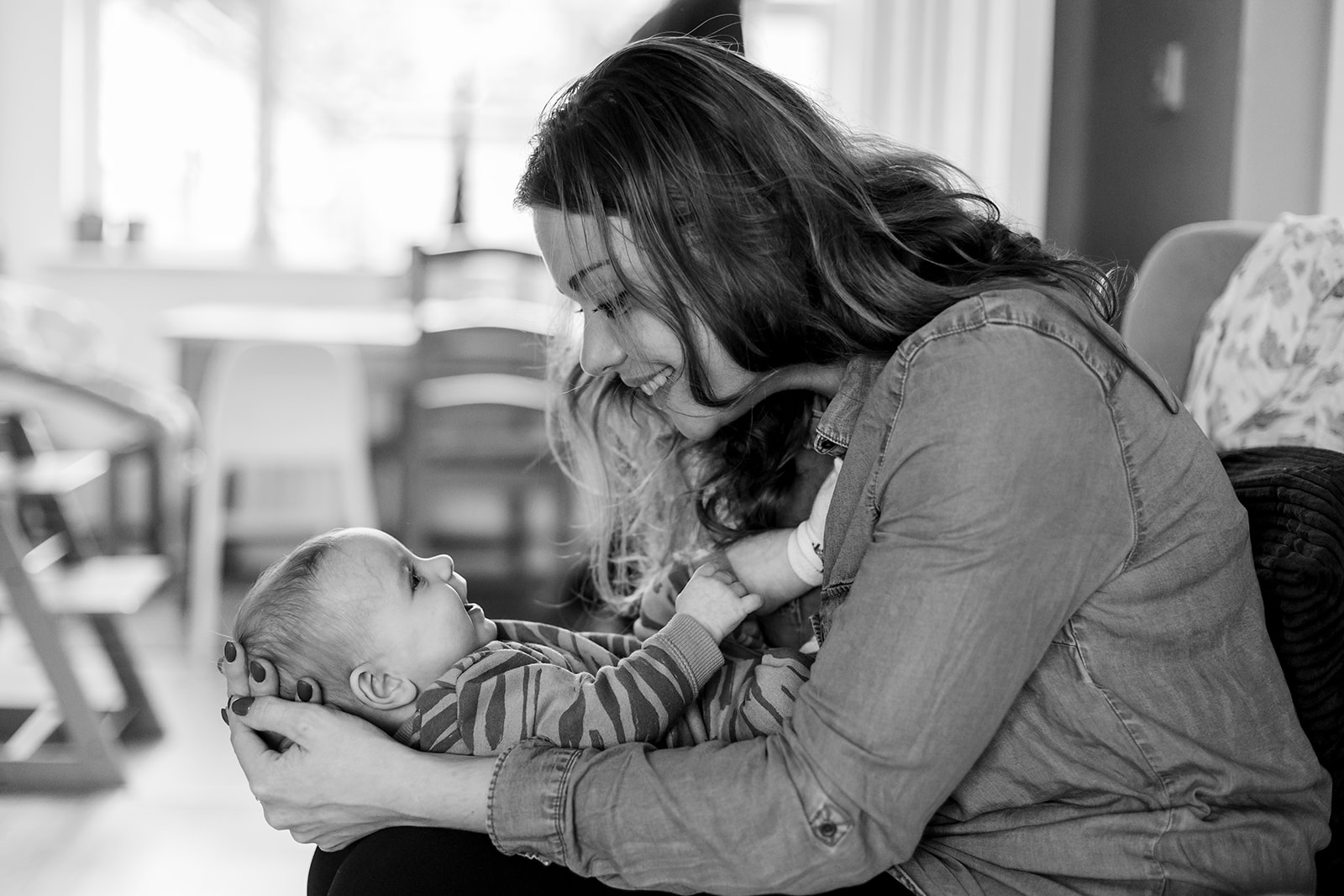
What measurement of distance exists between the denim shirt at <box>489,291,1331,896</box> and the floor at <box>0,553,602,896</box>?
0.88m

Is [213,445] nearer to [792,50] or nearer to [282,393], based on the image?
[282,393]

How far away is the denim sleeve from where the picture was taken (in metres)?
0.81

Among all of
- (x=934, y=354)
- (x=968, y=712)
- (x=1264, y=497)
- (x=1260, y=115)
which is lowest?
(x=968, y=712)

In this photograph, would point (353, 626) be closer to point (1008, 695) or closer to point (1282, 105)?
point (1008, 695)

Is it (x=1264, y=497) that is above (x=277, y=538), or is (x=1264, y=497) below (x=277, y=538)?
above

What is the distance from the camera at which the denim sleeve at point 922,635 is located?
0.81 metres

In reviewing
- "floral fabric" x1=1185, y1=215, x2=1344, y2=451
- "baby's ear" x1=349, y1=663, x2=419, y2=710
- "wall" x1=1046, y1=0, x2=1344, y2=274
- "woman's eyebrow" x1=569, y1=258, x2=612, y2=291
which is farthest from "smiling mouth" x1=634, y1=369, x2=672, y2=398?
"wall" x1=1046, y1=0, x2=1344, y2=274

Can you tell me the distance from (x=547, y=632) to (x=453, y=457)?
252 cm

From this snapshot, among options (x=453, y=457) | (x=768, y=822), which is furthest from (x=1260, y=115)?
(x=453, y=457)

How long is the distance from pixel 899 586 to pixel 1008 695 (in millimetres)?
108

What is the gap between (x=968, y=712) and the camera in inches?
32.5

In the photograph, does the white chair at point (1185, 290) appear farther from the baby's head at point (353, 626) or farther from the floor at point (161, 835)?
the floor at point (161, 835)

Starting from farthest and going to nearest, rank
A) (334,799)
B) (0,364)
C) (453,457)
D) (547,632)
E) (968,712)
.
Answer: (453,457) < (0,364) < (547,632) < (334,799) < (968,712)

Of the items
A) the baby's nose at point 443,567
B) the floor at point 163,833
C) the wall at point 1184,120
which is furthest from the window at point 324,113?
the baby's nose at point 443,567
